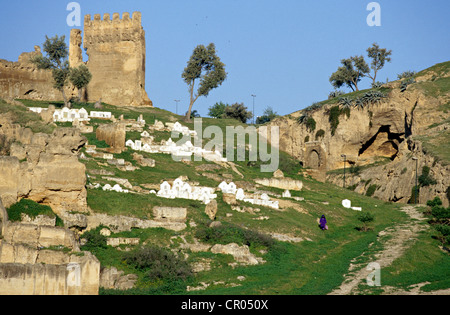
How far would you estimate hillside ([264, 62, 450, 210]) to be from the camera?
55.9m

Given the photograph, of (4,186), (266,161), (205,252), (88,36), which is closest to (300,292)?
(205,252)

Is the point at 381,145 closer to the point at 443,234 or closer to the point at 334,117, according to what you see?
the point at 334,117

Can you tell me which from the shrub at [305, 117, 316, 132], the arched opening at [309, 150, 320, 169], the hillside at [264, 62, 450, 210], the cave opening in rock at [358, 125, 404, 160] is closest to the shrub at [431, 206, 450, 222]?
the hillside at [264, 62, 450, 210]

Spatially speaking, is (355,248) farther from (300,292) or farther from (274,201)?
(300,292)

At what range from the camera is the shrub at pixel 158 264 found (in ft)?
80.5

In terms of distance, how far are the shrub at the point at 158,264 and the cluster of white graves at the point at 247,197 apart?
12.9 m

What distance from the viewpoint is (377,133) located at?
6800 centimetres

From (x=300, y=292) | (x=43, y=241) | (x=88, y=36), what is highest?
(x=88, y=36)

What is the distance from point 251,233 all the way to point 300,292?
642 centimetres

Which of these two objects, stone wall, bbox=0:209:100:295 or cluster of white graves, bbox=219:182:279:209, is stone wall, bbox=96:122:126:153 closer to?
cluster of white graves, bbox=219:182:279:209

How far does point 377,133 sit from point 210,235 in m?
41.7

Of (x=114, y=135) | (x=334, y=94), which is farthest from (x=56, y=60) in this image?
(x=334, y=94)

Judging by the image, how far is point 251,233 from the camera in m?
30.6

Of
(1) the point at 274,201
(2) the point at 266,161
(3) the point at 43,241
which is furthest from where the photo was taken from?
(2) the point at 266,161
